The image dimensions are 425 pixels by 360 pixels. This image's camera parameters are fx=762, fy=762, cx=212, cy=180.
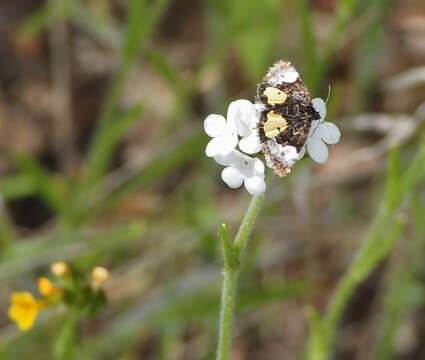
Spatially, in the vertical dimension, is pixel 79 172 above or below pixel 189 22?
below

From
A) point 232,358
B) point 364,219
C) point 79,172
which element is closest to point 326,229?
point 364,219

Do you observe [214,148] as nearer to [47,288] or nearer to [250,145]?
[250,145]

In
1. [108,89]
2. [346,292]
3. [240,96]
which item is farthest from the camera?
[108,89]

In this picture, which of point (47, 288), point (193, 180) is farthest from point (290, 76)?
point (193, 180)

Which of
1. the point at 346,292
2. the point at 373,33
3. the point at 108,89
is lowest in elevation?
the point at 346,292

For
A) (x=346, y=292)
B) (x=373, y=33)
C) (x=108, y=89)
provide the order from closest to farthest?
(x=346, y=292)
(x=373, y=33)
(x=108, y=89)

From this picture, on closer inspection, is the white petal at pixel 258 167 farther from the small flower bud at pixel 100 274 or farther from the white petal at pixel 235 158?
the small flower bud at pixel 100 274

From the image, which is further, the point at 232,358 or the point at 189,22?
the point at 189,22

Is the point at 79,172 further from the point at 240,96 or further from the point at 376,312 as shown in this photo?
the point at 376,312
